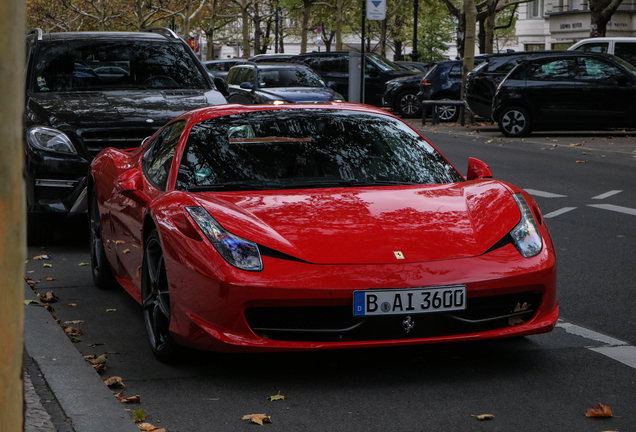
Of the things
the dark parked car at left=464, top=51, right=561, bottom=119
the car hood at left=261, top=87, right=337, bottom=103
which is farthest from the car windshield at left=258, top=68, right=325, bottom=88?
the dark parked car at left=464, top=51, right=561, bottom=119

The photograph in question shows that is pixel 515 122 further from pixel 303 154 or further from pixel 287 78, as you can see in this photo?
pixel 303 154

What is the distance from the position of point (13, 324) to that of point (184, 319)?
215 centimetres

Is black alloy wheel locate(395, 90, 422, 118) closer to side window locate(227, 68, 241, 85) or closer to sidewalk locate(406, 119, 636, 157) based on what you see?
sidewalk locate(406, 119, 636, 157)

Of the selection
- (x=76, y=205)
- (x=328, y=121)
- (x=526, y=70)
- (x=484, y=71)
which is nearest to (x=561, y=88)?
(x=526, y=70)

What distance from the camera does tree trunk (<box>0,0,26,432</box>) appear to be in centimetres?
225

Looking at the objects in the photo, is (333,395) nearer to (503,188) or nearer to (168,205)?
(168,205)

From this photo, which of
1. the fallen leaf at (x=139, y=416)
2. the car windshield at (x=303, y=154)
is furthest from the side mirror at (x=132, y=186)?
the fallen leaf at (x=139, y=416)

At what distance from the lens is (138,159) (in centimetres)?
633

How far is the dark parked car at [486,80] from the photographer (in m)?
22.9

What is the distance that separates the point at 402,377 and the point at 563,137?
1651 centimetres

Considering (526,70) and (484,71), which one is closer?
(526,70)

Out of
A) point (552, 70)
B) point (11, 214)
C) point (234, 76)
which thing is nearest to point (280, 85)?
point (234, 76)

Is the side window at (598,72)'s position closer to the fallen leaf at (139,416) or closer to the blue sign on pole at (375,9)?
the blue sign on pole at (375,9)

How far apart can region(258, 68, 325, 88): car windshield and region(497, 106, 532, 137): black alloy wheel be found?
3.96 m
